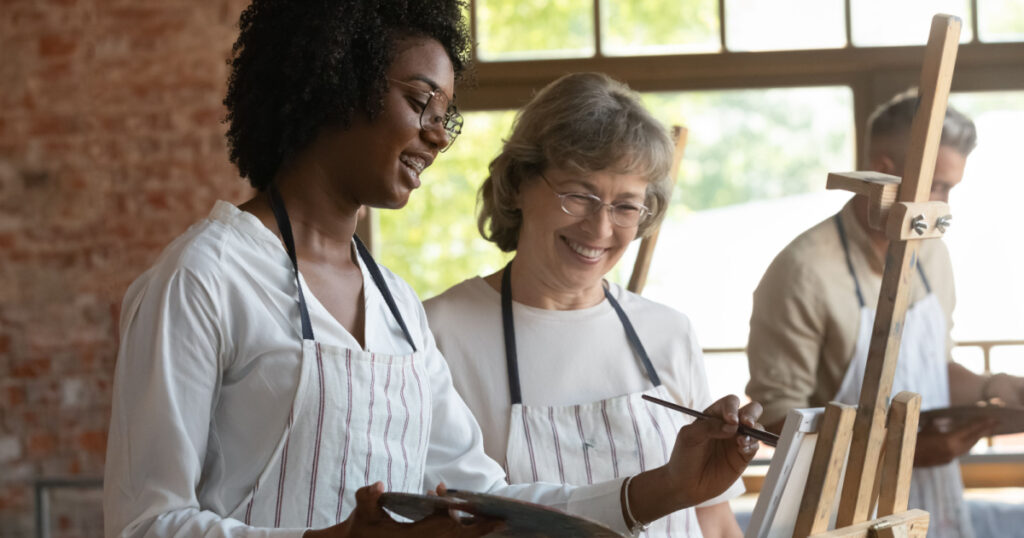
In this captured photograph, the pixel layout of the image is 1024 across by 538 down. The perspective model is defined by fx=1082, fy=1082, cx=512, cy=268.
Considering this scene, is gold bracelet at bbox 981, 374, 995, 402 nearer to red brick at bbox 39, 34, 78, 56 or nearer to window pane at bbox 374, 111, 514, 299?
window pane at bbox 374, 111, 514, 299

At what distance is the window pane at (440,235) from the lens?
369 cm

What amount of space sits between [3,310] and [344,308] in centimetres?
258

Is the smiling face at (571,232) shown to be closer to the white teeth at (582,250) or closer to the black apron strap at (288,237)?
the white teeth at (582,250)

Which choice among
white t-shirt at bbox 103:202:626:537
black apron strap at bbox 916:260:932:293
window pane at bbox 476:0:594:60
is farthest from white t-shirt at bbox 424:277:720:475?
window pane at bbox 476:0:594:60

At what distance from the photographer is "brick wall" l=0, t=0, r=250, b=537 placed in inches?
136

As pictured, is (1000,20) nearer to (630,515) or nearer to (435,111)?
(630,515)

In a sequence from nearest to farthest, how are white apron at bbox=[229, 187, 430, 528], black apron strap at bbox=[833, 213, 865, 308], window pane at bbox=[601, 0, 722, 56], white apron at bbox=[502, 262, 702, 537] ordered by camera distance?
white apron at bbox=[229, 187, 430, 528], white apron at bbox=[502, 262, 702, 537], black apron strap at bbox=[833, 213, 865, 308], window pane at bbox=[601, 0, 722, 56]

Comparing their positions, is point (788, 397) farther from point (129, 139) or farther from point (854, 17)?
point (129, 139)

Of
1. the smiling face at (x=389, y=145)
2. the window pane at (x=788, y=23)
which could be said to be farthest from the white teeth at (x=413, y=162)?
the window pane at (x=788, y=23)

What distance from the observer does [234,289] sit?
1.18m

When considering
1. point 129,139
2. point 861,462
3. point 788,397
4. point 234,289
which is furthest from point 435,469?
point 129,139

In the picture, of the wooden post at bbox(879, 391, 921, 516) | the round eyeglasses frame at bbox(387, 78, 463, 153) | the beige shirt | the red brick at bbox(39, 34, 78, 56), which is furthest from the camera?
the red brick at bbox(39, 34, 78, 56)

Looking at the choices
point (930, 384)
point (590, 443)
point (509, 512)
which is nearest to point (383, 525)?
point (509, 512)

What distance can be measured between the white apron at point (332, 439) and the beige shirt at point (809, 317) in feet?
3.90
